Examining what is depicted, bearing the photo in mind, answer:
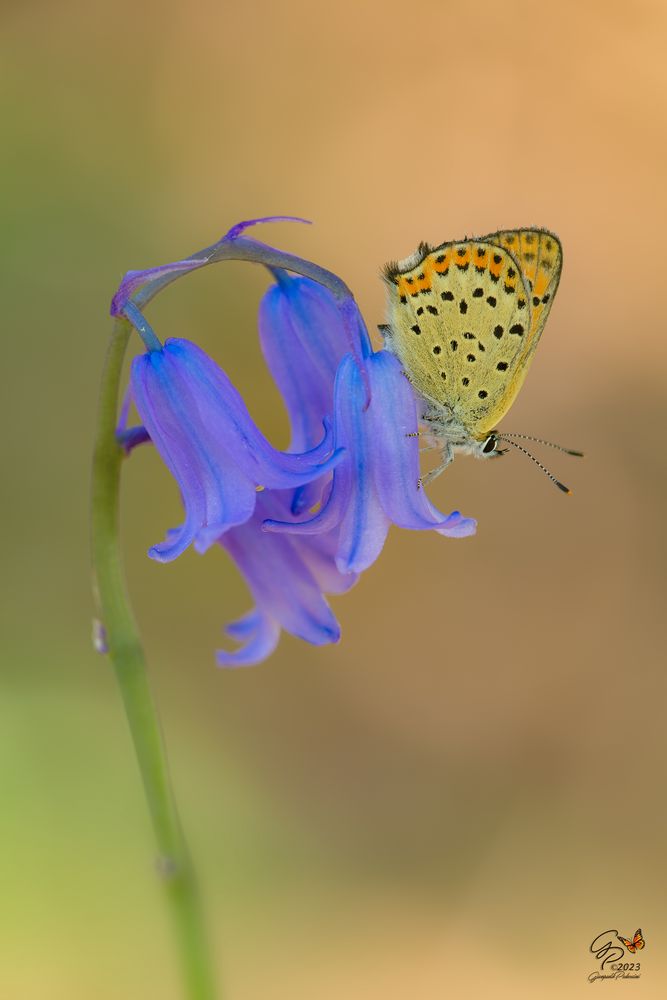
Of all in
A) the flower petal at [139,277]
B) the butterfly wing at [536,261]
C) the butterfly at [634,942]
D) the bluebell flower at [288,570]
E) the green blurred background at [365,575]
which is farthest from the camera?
the green blurred background at [365,575]

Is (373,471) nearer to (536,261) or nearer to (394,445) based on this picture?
(394,445)

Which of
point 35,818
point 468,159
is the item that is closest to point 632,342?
point 468,159

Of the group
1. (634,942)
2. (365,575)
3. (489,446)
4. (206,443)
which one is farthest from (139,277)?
(365,575)

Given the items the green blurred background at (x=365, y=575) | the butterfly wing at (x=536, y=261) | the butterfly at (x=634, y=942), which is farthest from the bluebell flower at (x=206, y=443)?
the butterfly at (x=634, y=942)

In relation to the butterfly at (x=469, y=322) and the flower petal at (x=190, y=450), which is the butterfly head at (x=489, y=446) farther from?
the flower petal at (x=190, y=450)

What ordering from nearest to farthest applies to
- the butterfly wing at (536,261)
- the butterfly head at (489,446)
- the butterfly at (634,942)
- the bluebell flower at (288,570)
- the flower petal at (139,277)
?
1. the flower petal at (139,277)
2. the butterfly wing at (536,261)
3. the bluebell flower at (288,570)
4. the butterfly head at (489,446)
5. the butterfly at (634,942)

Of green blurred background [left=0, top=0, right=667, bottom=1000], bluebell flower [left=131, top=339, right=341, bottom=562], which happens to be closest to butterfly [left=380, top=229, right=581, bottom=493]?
bluebell flower [left=131, top=339, right=341, bottom=562]

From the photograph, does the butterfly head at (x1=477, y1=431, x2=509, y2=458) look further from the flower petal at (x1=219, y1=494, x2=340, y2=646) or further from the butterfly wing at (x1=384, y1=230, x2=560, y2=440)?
the flower petal at (x1=219, y1=494, x2=340, y2=646)
